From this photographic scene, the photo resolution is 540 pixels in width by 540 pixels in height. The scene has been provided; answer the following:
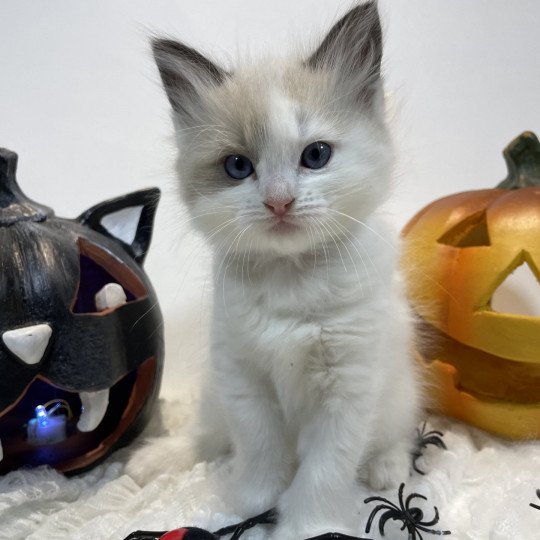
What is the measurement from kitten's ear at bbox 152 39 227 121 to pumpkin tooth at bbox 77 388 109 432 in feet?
1.65

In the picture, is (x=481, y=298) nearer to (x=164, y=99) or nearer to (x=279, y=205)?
(x=279, y=205)

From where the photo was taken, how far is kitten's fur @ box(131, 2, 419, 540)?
2.67ft

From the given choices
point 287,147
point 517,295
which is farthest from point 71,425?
point 517,295

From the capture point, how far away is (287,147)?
0.80m

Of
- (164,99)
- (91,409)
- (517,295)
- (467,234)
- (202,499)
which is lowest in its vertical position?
(202,499)

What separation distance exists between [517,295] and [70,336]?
2.93 ft

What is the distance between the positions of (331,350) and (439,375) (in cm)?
43

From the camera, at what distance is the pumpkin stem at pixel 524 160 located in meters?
1.25

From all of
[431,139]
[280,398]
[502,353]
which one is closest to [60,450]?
[280,398]

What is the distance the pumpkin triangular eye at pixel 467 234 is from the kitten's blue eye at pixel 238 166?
0.54 meters

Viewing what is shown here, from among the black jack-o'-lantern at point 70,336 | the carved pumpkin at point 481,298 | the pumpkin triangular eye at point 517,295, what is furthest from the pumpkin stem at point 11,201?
the pumpkin triangular eye at point 517,295

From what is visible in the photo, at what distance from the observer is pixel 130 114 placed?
1.58 m

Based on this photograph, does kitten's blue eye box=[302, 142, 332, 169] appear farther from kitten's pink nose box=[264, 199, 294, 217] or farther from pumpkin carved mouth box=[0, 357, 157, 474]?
pumpkin carved mouth box=[0, 357, 157, 474]

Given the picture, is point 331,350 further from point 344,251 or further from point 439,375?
point 439,375
